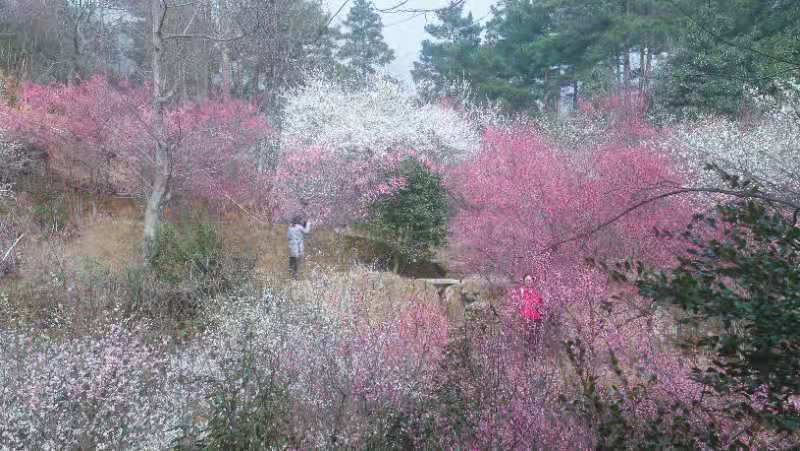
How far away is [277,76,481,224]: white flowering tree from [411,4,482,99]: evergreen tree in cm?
542

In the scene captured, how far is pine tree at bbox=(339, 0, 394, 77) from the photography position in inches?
1054

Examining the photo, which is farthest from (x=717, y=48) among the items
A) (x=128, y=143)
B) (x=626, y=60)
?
(x=128, y=143)

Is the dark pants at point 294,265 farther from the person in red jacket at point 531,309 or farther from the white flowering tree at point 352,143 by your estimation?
the person in red jacket at point 531,309

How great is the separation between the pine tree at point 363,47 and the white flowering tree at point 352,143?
818 cm

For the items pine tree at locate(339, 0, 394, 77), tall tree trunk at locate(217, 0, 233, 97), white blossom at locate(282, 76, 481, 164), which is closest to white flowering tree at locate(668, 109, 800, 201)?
white blossom at locate(282, 76, 481, 164)

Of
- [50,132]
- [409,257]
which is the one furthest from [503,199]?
[50,132]

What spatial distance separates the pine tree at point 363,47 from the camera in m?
26.8

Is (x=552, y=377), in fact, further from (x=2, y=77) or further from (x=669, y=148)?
(x=2, y=77)

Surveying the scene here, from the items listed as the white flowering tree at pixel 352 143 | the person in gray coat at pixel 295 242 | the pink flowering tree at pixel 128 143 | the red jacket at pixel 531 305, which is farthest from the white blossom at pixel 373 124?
the red jacket at pixel 531 305

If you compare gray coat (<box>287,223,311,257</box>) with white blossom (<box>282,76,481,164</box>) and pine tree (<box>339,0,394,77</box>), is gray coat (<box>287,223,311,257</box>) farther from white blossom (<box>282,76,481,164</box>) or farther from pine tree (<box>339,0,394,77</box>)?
pine tree (<box>339,0,394,77</box>)

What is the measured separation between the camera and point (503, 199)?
9.84 m

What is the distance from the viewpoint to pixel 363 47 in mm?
27828

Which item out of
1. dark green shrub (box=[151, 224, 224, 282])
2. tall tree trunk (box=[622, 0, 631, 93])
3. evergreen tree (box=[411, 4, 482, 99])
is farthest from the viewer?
evergreen tree (box=[411, 4, 482, 99])

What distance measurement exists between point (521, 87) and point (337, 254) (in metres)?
14.7
